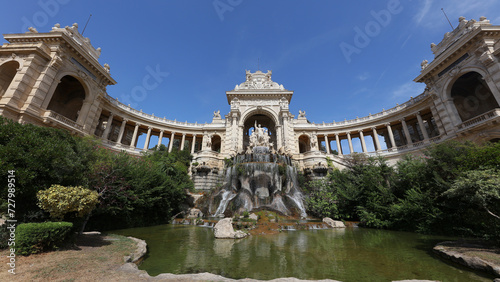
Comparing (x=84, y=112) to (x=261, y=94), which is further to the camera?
(x=261, y=94)

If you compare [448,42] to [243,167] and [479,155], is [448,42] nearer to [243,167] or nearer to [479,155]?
[479,155]

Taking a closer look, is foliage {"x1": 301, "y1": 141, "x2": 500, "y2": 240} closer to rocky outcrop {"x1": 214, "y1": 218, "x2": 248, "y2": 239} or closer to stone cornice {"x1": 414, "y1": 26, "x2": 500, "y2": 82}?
rocky outcrop {"x1": 214, "y1": 218, "x2": 248, "y2": 239}

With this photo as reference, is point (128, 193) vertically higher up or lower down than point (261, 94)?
lower down

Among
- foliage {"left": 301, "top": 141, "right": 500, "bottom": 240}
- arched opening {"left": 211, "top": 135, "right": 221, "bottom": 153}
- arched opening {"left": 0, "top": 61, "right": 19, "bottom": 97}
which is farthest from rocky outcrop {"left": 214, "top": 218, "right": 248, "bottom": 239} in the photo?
arched opening {"left": 211, "top": 135, "right": 221, "bottom": 153}

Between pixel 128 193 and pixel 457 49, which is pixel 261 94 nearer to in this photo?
pixel 457 49

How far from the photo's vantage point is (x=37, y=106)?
17.8 metres

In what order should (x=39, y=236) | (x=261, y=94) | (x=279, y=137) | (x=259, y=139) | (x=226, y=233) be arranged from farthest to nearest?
(x=261, y=94)
(x=279, y=137)
(x=259, y=139)
(x=226, y=233)
(x=39, y=236)

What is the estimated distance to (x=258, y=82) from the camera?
133ft

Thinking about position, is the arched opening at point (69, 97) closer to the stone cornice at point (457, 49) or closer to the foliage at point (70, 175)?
the foliage at point (70, 175)

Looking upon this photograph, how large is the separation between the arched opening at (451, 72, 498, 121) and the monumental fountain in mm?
24290

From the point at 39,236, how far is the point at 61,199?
3.56ft

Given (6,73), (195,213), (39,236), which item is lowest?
→ (195,213)

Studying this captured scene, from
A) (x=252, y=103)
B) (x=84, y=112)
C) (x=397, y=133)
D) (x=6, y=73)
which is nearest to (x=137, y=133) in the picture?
(x=84, y=112)

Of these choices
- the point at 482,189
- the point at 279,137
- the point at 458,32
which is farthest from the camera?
the point at 279,137
